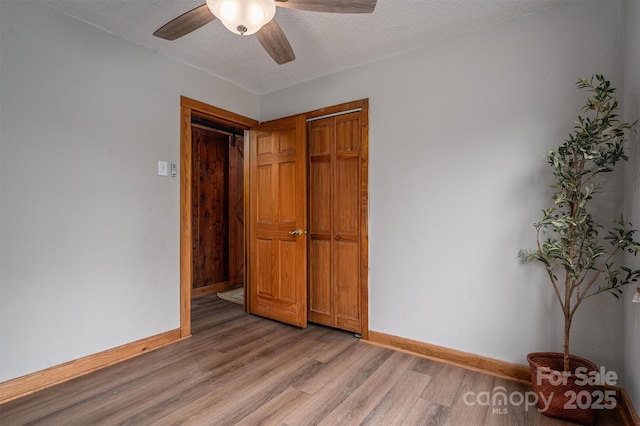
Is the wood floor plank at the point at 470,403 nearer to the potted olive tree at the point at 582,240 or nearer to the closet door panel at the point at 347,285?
the potted olive tree at the point at 582,240

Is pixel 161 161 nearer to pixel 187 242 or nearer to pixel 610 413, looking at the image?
pixel 187 242

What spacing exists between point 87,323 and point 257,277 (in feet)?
5.33

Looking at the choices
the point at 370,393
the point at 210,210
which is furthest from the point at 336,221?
the point at 210,210

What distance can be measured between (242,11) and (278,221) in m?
2.15

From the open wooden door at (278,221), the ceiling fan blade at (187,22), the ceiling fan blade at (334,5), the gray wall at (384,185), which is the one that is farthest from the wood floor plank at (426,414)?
the ceiling fan blade at (187,22)

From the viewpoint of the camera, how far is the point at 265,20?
63.0 inches

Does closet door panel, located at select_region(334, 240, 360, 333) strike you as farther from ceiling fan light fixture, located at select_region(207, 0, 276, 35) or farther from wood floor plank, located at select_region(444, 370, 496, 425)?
ceiling fan light fixture, located at select_region(207, 0, 276, 35)

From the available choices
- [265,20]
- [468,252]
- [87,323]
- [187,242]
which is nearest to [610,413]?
[468,252]

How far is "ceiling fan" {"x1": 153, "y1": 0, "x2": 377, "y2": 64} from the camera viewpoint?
58.7 inches

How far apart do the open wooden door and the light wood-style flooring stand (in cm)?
59

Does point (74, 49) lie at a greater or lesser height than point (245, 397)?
greater

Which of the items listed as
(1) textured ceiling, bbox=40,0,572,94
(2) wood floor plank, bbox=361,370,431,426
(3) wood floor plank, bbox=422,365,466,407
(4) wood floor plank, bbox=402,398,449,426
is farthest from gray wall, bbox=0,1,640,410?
(4) wood floor plank, bbox=402,398,449,426

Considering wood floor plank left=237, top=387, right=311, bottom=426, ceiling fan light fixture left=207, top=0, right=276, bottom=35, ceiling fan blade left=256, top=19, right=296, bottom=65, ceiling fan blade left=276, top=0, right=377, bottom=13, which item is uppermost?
ceiling fan blade left=276, top=0, right=377, bottom=13

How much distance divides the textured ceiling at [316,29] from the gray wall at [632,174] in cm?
52
